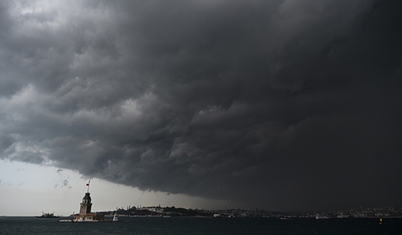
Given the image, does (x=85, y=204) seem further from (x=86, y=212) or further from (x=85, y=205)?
(x=86, y=212)

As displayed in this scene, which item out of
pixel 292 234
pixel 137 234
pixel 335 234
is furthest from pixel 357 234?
pixel 137 234

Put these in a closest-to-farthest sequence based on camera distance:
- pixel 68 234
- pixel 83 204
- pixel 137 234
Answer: pixel 68 234 < pixel 137 234 < pixel 83 204

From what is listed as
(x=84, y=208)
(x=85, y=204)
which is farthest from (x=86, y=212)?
(x=85, y=204)

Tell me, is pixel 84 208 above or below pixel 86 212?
above

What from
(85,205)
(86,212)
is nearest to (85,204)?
(85,205)

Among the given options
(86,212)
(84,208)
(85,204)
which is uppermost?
(85,204)

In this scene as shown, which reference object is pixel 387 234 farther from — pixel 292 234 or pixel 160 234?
pixel 160 234

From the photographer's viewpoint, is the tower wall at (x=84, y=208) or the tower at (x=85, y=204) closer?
the tower at (x=85, y=204)

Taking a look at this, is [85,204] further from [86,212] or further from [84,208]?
[86,212]

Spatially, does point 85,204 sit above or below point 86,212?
above

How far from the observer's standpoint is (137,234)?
109m

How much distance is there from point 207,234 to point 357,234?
67255 mm

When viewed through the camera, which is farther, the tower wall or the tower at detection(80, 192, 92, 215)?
the tower wall

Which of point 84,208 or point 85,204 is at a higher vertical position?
point 85,204
